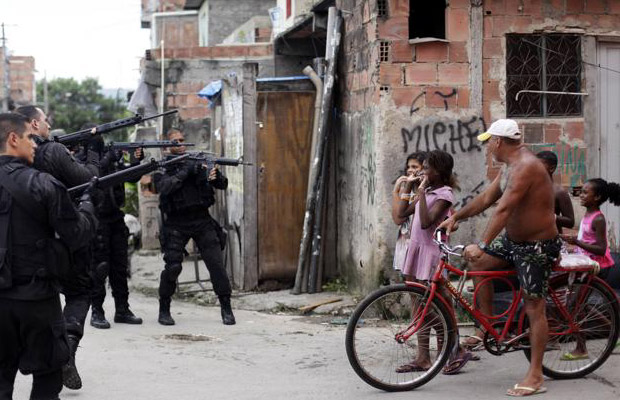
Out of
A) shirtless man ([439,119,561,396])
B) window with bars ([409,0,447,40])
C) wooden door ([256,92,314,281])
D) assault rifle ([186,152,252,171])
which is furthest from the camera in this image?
wooden door ([256,92,314,281])

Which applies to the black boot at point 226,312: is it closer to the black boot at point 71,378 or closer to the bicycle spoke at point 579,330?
the black boot at point 71,378

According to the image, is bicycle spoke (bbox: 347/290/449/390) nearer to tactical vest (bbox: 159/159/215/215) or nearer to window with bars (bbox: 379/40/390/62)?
tactical vest (bbox: 159/159/215/215)

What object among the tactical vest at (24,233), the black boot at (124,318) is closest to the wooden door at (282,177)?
the black boot at (124,318)

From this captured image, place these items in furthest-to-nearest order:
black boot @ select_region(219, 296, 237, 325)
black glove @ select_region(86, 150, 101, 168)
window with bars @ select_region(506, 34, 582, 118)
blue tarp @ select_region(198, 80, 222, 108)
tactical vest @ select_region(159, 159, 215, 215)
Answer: blue tarp @ select_region(198, 80, 222, 108) < window with bars @ select_region(506, 34, 582, 118) < black boot @ select_region(219, 296, 237, 325) < tactical vest @ select_region(159, 159, 215, 215) < black glove @ select_region(86, 150, 101, 168)

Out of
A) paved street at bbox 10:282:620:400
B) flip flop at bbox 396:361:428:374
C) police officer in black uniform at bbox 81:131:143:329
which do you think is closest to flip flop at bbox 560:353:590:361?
paved street at bbox 10:282:620:400

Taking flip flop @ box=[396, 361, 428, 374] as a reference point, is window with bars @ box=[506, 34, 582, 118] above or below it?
above

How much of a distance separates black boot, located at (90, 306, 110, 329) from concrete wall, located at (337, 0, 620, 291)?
269 centimetres

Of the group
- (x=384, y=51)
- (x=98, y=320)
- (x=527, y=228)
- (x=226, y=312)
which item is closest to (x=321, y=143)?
(x=384, y=51)

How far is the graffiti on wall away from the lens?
963 cm

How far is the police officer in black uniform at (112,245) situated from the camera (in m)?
8.99

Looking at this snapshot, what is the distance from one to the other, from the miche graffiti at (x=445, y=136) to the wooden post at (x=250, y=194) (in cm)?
220

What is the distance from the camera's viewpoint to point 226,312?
938cm

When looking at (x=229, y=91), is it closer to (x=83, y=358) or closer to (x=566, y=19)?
(x=566, y=19)

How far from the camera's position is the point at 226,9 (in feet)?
86.0
